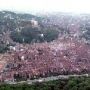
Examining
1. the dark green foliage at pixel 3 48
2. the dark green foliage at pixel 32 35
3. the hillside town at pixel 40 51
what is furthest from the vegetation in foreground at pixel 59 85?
the dark green foliage at pixel 32 35

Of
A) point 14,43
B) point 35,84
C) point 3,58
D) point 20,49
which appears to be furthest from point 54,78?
point 14,43

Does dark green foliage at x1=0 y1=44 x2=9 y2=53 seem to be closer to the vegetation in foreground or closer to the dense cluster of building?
the dense cluster of building

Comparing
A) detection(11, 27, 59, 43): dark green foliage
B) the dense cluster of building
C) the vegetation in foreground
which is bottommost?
detection(11, 27, 59, 43): dark green foliage

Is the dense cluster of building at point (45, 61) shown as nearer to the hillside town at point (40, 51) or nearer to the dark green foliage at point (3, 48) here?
the hillside town at point (40, 51)

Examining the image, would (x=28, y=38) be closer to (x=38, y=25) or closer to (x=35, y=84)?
(x=38, y=25)

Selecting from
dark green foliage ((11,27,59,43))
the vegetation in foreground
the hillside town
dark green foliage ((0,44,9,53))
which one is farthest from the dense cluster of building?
dark green foliage ((11,27,59,43))

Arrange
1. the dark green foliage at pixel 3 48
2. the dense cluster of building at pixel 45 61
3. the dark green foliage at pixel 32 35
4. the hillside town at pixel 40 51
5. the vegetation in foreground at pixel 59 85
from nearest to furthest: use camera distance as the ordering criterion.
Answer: the vegetation in foreground at pixel 59 85, the dense cluster of building at pixel 45 61, the hillside town at pixel 40 51, the dark green foliage at pixel 3 48, the dark green foliage at pixel 32 35
